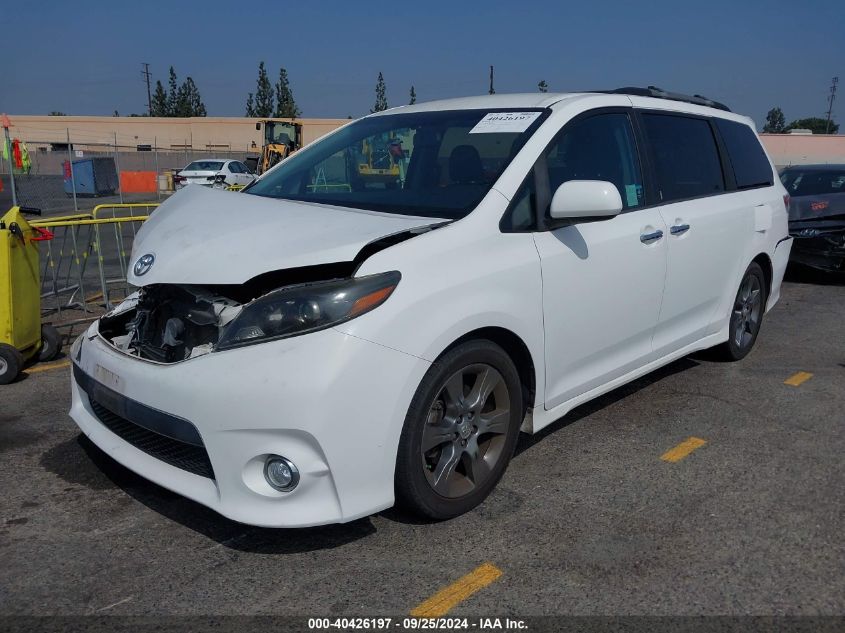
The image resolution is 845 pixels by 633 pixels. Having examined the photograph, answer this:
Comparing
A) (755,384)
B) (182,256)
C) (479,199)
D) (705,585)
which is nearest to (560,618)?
(705,585)

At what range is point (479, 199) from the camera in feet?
10.8

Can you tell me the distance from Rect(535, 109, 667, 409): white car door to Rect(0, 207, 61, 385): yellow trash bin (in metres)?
3.67

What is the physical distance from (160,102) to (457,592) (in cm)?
10129

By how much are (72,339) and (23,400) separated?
5.60ft

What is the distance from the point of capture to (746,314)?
18.0 feet

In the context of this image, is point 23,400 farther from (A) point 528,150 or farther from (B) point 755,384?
(B) point 755,384

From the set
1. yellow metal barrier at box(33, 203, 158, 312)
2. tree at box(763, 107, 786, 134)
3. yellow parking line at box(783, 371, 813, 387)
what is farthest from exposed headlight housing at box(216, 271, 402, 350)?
tree at box(763, 107, 786, 134)

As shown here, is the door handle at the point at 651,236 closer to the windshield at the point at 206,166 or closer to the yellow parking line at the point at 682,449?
the yellow parking line at the point at 682,449

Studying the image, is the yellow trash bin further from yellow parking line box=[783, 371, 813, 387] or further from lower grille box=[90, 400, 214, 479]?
yellow parking line box=[783, 371, 813, 387]

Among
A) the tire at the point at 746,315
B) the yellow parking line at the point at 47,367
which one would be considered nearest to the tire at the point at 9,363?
the yellow parking line at the point at 47,367

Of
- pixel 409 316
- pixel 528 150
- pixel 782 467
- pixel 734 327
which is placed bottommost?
pixel 782 467

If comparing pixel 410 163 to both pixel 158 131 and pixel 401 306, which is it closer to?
pixel 401 306

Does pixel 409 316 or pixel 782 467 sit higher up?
pixel 409 316

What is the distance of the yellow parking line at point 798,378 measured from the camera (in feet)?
17.0
